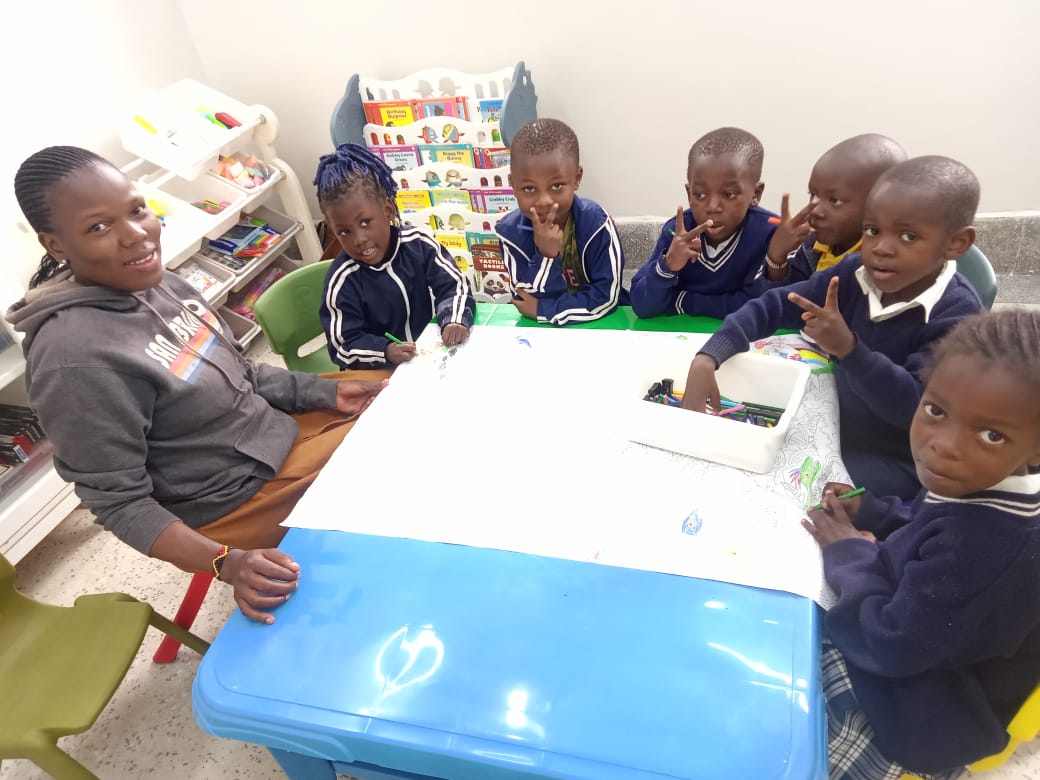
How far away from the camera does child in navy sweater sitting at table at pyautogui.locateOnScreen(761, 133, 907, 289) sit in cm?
124

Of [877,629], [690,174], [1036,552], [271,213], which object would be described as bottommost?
[271,213]

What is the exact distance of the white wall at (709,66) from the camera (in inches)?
77.5

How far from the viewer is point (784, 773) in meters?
0.60

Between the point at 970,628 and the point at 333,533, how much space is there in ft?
2.60

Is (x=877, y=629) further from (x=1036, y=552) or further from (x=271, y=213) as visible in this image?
(x=271, y=213)

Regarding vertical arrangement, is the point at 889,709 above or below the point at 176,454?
below

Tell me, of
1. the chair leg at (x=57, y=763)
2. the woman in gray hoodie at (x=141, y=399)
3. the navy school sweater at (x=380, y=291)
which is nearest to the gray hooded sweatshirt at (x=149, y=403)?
the woman in gray hoodie at (x=141, y=399)

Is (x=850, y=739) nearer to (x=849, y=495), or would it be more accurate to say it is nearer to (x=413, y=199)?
(x=849, y=495)

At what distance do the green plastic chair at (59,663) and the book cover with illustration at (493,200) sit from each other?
1.70 metres

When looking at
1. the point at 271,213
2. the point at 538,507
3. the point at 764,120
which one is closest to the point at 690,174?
the point at 538,507

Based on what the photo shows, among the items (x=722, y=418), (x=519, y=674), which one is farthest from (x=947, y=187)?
(x=519, y=674)

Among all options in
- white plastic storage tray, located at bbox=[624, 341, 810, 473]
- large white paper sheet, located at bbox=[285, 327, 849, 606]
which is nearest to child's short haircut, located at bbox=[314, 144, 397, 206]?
large white paper sheet, located at bbox=[285, 327, 849, 606]

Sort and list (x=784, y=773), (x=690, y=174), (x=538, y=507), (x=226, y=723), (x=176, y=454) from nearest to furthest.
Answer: (x=784, y=773), (x=226, y=723), (x=538, y=507), (x=176, y=454), (x=690, y=174)

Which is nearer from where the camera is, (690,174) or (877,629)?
(877,629)
